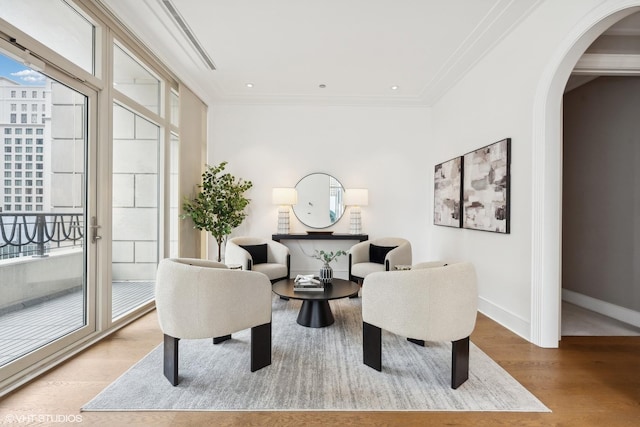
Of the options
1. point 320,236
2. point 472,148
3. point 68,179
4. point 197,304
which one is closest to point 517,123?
point 472,148

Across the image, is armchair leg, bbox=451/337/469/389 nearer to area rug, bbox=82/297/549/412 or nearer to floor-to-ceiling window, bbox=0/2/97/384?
area rug, bbox=82/297/549/412

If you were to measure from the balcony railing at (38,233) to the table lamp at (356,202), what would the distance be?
3507mm

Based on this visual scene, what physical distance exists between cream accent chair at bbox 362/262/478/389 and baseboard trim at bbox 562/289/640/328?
2.53m

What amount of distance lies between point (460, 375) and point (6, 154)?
3.32 m

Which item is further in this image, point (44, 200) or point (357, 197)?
point (357, 197)

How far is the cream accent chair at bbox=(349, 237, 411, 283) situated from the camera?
13.4ft

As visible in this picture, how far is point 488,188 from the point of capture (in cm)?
349

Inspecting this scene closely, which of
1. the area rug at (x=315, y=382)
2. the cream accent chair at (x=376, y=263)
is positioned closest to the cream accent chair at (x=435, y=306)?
the area rug at (x=315, y=382)

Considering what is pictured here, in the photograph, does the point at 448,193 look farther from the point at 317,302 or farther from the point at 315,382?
the point at 315,382

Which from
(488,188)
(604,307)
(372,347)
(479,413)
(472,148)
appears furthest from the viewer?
(472,148)

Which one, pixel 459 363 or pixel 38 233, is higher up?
pixel 38 233

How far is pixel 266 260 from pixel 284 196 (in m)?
1.12

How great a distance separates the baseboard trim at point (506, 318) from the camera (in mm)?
2945

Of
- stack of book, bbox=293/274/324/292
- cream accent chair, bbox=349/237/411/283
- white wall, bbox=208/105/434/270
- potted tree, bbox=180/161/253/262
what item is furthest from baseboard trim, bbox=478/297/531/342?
potted tree, bbox=180/161/253/262
